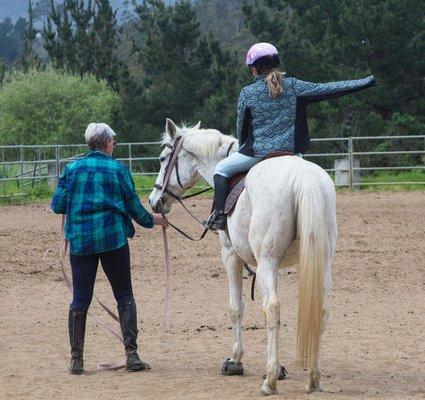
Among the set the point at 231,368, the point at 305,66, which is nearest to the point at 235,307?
the point at 231,368

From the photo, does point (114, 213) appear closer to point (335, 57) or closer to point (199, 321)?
point (199, 321)

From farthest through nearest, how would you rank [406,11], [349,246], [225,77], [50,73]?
[50,73], [225,77], [406,11], [349,246]

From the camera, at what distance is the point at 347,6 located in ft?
101

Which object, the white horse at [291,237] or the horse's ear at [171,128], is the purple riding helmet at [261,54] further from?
the horse's ear at [171,128]

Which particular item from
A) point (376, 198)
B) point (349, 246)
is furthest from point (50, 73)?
point (349, 246)

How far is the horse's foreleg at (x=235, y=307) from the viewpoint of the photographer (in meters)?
6.59

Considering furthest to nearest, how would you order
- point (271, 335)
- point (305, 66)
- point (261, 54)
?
point (305, 66)
point (261, 54)
point (271, 335)

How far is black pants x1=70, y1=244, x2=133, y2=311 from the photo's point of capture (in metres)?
6.59

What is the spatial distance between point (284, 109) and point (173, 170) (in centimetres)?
167

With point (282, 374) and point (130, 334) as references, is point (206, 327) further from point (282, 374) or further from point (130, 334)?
point (282, 374)

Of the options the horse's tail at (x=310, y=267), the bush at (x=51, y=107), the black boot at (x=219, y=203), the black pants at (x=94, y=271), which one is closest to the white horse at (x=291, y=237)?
the horse's tail at (x=310, y=267)

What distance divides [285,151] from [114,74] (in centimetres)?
4306

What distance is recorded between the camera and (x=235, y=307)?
6.76 m

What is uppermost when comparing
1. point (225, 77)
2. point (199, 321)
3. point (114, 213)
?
point (225, 77)
